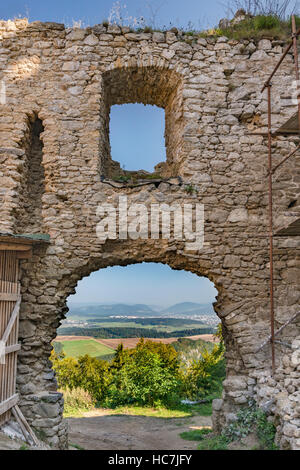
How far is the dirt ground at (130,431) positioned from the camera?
6207 millimetres

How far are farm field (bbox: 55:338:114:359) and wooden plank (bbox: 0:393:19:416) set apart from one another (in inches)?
255

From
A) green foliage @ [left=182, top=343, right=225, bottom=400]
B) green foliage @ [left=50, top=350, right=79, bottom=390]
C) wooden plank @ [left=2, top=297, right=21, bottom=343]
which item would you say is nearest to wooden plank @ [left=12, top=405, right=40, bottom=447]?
wooden plank @ [left=2, top=297, right=21, bottom=343]

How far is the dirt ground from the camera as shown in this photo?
6207mm

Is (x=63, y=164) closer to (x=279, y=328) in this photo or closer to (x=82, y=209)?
(x=82, y=209)

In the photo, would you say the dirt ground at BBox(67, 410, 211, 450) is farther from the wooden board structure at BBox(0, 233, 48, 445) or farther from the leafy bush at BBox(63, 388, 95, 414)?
the wooden board structure at BBox(0, 233, 48, 445)

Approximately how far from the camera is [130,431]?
7.32 m

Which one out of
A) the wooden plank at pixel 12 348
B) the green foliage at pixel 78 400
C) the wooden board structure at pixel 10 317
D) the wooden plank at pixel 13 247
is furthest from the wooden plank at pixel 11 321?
the green foliage at pixel 78 400

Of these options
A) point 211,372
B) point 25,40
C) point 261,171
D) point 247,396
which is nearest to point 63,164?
point 25,40

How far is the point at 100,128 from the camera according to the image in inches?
242

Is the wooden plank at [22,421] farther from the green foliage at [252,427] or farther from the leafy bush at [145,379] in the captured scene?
the leafy bush at [145,379]

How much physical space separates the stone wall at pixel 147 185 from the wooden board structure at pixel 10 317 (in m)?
0.22

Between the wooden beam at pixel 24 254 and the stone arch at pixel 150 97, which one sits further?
the stone arch at pixel 150 97

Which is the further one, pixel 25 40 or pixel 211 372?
pixel 211 372

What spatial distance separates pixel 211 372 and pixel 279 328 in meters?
5.89
